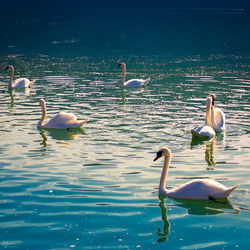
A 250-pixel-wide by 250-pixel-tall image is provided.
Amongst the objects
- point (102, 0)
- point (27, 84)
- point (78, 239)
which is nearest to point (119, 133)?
point (78, 239)

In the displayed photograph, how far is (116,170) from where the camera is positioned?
1341 centimetres

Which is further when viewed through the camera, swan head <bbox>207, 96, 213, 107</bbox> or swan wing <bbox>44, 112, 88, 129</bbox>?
swan wing <bbox>44, 112, 88, 129</bbox>

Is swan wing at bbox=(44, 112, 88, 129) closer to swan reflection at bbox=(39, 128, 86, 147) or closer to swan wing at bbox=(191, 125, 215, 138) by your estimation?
swan reflection at bbox=(39, 128, 86, 147)

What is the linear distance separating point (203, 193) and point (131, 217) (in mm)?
1601

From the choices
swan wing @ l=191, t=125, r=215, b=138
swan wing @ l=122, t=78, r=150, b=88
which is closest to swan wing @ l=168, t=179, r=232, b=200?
swan wing @ l=191, t=125, r=215, b=138

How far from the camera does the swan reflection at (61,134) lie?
17.1 meters

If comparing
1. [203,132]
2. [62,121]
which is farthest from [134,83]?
[203,132]

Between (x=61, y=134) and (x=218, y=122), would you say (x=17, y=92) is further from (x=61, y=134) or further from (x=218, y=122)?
(x=218, y=122)

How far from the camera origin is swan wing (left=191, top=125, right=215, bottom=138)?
52.0ft

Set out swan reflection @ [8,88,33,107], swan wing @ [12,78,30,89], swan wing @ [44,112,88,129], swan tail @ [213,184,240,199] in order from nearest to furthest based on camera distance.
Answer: swan tail @ [213,184,240,199] < swan wing @ [44,112,88,129] < swan reflection @ [8,88,33,107] < swan wing @ [12,78,30,89]

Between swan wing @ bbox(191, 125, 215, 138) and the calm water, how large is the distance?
0.82 ft

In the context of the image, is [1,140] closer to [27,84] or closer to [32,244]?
[32,244]

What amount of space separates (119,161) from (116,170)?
27.8 inches

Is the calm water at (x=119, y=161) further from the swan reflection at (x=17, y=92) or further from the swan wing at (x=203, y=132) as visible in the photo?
the swan wing at (x=203, y=132)
